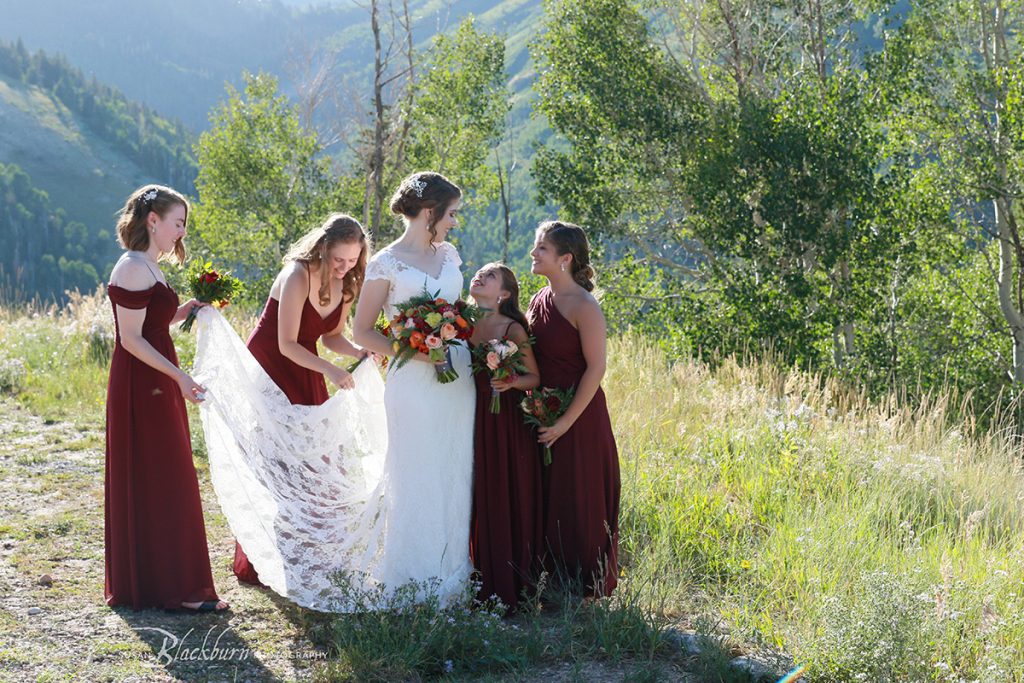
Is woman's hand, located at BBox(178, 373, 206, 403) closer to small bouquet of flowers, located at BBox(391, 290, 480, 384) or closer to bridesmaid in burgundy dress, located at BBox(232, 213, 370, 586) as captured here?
bridesmaid in burgundy dress, located at BBox(232, 213, 370, 586)

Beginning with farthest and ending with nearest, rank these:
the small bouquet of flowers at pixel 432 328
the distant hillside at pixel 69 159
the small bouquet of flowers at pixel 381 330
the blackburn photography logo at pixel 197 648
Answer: the distant hillside at pixel 69 159 < the small bouquet of flowers at pixel 381 330 < the small bouquet of flowers at pixel 432 328 < the blackburn photography logo at pixel 197 648

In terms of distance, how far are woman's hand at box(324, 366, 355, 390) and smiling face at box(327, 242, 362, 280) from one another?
0.56 m

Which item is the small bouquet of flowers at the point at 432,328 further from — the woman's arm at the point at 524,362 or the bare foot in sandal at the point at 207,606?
the bare foot in sandal at the point at 207,606

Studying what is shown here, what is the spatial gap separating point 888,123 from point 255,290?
51.5 ft

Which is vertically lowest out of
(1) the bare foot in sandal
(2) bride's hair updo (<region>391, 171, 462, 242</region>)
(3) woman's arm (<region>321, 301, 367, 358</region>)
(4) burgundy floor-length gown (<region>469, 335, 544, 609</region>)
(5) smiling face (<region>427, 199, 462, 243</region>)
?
(1) the bare foot in sandal

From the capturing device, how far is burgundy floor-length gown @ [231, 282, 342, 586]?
18.6 ft

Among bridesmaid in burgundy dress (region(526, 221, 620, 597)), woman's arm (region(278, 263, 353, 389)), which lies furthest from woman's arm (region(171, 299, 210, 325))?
bridesmaid in burgundy dress (region(526, 221, 620, 597))

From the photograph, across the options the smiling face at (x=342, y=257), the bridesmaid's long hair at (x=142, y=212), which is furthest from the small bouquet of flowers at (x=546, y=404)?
the bridesmaid's long hair at (x=142, y=212)

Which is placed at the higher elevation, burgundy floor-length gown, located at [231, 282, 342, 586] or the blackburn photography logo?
burgundy floor-length gown, located at [231, 282, 342, 586]

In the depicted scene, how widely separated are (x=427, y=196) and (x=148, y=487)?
6.78 feet

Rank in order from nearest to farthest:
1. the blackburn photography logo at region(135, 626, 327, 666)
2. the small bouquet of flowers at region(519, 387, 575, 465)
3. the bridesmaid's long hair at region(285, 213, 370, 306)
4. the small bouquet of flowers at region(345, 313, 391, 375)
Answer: the blackburn photography logo at region(135, 626, 327, 666), the small bouquet of flowers at region(519, 387, 575, 465), the small bouquet of flowers at region(345, 313, 391, 375), the bridesmaid's long hair at region(285, 213, 370, 306)

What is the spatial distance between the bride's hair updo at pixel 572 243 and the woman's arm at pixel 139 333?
6.33ft

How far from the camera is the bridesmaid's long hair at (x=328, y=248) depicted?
17.9 feet

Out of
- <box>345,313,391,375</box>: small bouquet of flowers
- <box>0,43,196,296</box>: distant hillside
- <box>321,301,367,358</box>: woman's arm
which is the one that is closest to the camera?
<box>345,313,391,375</box>: small bouquet of flowers
